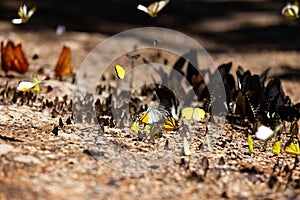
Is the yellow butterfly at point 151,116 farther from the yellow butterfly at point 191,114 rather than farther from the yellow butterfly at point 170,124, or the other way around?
the yellow butterfly at point 191,114

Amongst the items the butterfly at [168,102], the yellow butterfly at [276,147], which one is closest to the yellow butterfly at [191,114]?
the butterfly at [168,102]

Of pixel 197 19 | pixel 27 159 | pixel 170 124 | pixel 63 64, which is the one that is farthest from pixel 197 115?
pixel 197 19

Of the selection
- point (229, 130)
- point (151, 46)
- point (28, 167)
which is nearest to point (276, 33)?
point (151, 46)

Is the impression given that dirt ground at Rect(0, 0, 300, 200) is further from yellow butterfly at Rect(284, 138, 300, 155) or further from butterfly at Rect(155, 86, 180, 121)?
butterfly at Rect(155, 86, 180, 121)

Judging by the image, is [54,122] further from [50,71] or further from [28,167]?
[50,71]

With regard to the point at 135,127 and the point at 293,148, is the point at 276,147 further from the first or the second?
the point at 135,127

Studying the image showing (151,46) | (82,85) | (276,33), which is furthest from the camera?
(276,33)

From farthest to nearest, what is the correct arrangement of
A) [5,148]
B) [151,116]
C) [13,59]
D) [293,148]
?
[13,59], [151,116], [293,148], [5,148]

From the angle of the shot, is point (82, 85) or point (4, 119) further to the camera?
point (82, 85)
